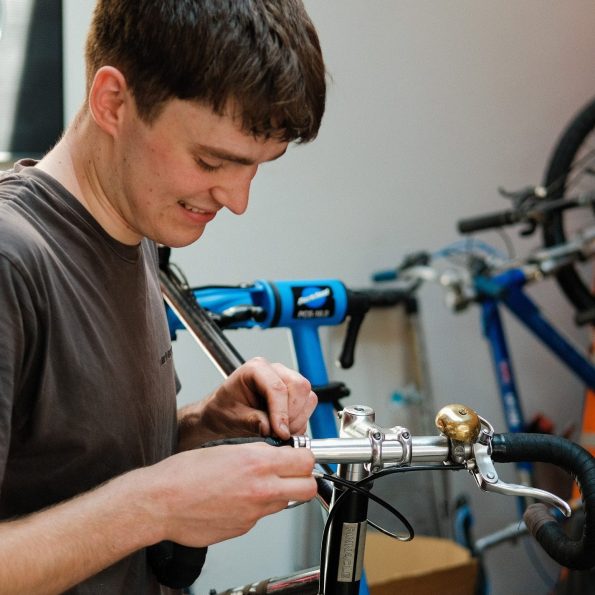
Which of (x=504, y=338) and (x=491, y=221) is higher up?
(x=491, y=221)

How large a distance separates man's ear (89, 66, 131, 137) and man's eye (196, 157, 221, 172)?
9cm

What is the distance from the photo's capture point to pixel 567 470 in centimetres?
88

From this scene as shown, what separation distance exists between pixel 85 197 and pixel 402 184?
72.7 inches

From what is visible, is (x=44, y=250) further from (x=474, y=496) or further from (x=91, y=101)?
(x=474, y=496)

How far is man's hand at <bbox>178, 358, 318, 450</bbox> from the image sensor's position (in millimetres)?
1020

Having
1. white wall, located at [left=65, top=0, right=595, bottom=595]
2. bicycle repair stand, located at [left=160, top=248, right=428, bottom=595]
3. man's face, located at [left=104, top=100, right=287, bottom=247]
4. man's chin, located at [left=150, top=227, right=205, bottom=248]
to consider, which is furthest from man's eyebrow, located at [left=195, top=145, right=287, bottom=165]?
white wall, located at [left=65, top=0, right=595, bottom=595]

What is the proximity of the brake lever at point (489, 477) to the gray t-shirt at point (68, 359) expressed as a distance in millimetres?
375

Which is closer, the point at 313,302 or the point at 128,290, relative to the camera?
the point at 128,290

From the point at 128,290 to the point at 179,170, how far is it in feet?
0.55

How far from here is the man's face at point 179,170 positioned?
90 centimetres

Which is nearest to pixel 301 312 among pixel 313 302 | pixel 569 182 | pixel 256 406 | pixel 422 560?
pixel 313 302

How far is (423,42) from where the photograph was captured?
2.65 metres

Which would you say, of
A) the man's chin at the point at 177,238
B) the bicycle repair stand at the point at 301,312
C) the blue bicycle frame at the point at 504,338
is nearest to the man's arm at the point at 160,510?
the man's chin at the point at 177,238

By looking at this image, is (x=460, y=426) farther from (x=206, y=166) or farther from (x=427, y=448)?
(x=206, y=166)
